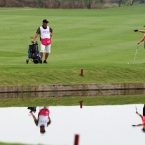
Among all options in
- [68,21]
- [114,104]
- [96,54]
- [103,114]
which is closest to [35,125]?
[103,114]

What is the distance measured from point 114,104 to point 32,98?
3101 mm

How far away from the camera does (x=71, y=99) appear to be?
1083 inches

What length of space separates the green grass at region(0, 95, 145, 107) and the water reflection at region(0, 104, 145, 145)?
2.28 feet

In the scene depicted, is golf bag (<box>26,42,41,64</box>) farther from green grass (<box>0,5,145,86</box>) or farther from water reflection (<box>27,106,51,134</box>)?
water reflection (<box>27,106,51,134</box>)

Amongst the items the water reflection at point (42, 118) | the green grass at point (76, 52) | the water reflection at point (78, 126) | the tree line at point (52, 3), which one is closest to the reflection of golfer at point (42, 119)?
the water reflection at point (42, 118)

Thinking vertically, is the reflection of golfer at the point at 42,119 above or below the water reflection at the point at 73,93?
above

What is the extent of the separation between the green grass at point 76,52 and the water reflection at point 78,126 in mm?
3707

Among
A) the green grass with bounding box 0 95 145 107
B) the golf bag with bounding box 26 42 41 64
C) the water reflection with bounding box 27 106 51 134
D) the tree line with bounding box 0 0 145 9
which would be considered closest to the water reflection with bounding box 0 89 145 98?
the green grass with bounding box 0 95 145 107

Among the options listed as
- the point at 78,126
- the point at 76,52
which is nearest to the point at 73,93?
the point at 78,126

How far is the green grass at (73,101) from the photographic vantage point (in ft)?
87.4

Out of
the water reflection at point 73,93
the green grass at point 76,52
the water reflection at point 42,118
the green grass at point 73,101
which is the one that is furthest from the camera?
the green grass at point 76,52

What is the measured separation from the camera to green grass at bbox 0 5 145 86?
2967cm

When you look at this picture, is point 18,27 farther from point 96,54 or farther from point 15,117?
point 15,117

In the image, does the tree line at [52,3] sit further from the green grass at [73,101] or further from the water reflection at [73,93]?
the green grass at [73,101]
